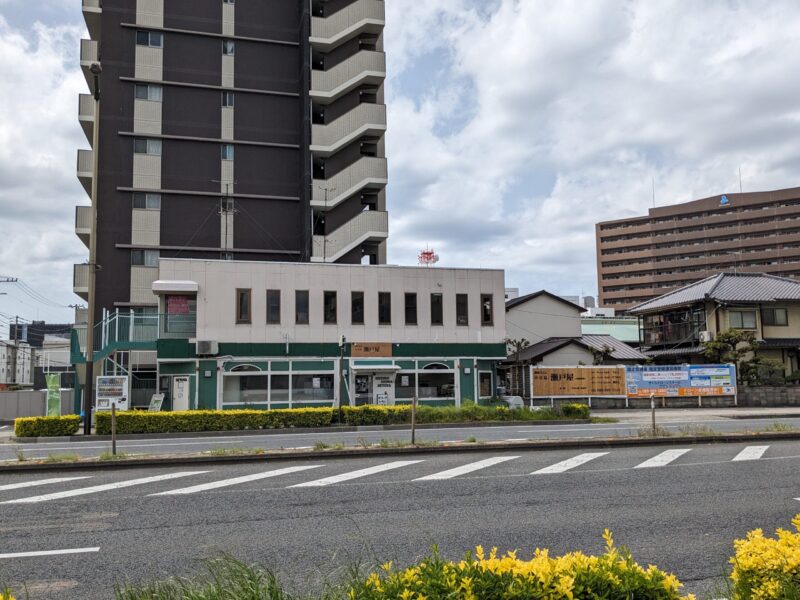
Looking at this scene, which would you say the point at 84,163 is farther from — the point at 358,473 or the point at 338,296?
the point at 358,473

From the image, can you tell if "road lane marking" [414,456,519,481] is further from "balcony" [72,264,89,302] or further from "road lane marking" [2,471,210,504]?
"balcony" [72,264,89,302]

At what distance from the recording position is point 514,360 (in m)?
42.2

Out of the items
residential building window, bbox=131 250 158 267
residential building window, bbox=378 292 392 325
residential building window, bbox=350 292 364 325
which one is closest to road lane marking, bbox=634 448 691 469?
residential building window, bbox=378 292 392 325

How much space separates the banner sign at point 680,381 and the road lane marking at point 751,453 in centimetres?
1891

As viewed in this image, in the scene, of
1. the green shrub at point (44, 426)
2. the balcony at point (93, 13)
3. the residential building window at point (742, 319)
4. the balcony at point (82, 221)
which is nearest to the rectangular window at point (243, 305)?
the green shrub at point (44, 426)

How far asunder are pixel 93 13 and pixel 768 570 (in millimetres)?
47259

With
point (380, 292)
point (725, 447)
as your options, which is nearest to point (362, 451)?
point (725, 447)

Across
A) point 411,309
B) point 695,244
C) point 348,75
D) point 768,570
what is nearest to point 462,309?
point 411,309

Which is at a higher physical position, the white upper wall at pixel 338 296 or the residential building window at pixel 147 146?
the residential building window at pixel 147 146

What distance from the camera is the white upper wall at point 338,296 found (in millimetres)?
30906

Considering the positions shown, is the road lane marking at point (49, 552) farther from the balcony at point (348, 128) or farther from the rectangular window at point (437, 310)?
the balcony at point (348, 128)

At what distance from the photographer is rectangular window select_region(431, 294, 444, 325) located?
33.8m

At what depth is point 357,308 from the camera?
3300cm

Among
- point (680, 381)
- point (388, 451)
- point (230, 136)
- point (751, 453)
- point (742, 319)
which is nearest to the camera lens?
point (751, 453)
